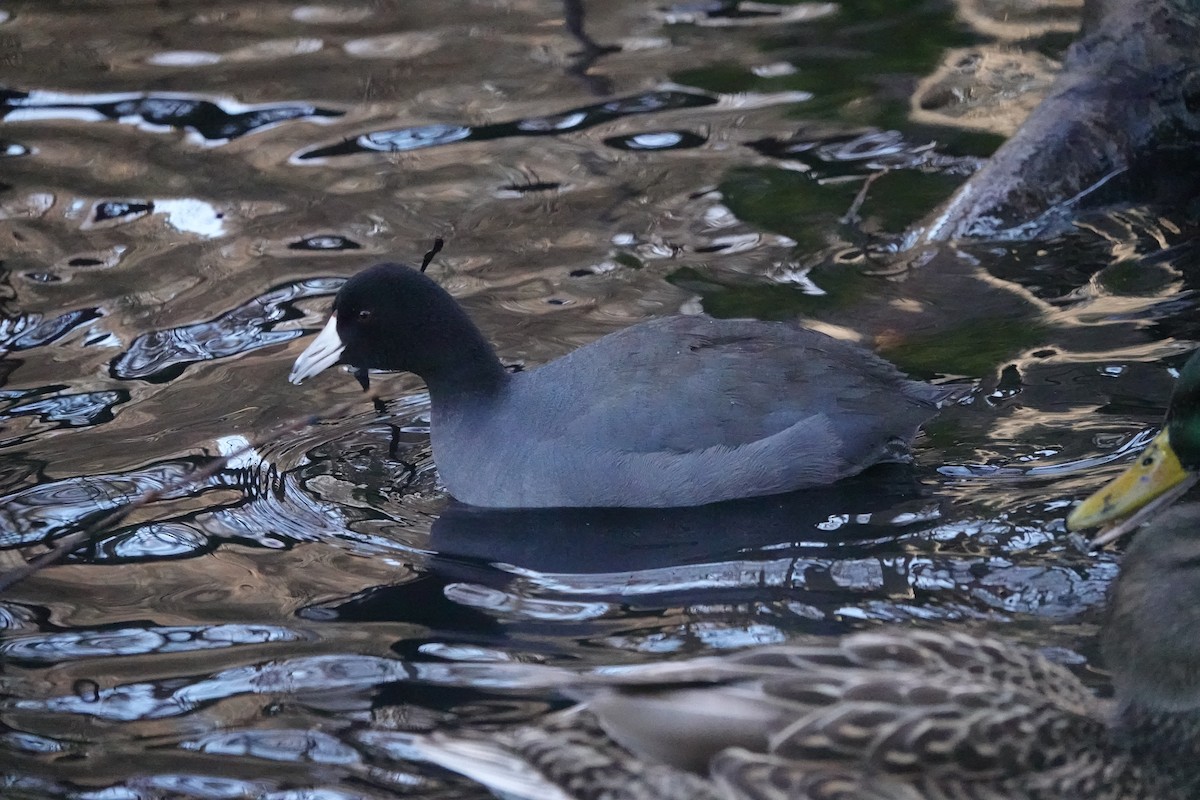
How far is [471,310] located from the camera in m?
8.52

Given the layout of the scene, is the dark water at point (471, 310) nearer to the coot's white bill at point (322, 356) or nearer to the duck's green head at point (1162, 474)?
the duck's green head at point (1162, 474)

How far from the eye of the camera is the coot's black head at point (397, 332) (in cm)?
695

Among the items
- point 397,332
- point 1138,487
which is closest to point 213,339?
point 397,332

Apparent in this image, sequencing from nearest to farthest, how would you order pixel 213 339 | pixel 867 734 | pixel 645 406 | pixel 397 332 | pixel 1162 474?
pixel 867 734, pixel 1162 474, pixel 645 406, pixel 397 332, pixel 213 339

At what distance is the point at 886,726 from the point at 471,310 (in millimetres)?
4847

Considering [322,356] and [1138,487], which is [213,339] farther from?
[1138,487]

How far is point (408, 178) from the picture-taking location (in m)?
10.3

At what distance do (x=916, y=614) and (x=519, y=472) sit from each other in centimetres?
197

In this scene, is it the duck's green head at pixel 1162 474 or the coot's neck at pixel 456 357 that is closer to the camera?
the duck's green head at pixel 1162 474

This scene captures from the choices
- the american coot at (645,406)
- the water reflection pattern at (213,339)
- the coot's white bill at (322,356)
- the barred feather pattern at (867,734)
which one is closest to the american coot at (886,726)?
the barred feather pattern at (867,734)

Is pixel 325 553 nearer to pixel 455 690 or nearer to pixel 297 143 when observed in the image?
pixel 455 690

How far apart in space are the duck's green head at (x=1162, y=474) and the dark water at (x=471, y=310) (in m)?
0.22

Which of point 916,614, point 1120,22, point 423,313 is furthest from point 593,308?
point 1120,22

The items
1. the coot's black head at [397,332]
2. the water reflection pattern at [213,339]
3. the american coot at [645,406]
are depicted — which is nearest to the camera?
the american coot at [645,406]
